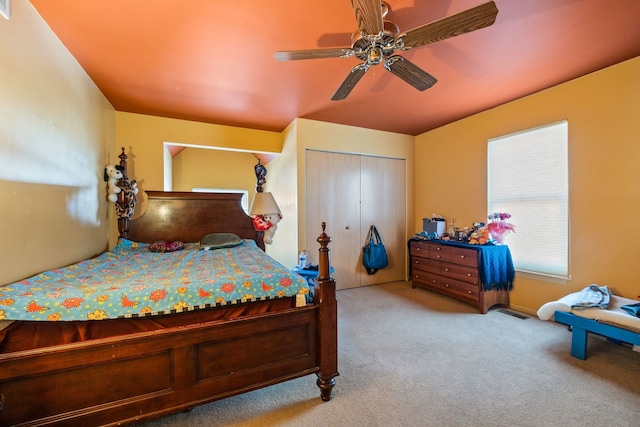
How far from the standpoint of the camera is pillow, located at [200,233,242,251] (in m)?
2.96

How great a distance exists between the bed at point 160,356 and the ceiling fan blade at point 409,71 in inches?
50.0

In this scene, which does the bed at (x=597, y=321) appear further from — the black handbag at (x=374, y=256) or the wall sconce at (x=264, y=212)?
the wall sconce at (x=264, y=212)

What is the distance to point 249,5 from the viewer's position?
1569mm

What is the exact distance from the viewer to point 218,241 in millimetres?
3053

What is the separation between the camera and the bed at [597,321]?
1.76 meters

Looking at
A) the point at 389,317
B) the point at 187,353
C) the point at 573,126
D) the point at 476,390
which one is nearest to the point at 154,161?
the point at 187,353

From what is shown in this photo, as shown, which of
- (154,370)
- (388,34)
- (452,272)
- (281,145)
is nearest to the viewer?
(154,370)

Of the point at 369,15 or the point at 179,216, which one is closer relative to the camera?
the point at 369,15

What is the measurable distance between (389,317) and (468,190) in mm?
2109

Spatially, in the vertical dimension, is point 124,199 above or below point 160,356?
above

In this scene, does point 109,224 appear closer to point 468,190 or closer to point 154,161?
point 154,161

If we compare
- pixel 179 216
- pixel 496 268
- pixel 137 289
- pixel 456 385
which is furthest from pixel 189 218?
pixel 496 268

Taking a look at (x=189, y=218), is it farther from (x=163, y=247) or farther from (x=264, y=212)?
(x=264, y=212)

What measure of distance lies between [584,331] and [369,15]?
2.70 metres
